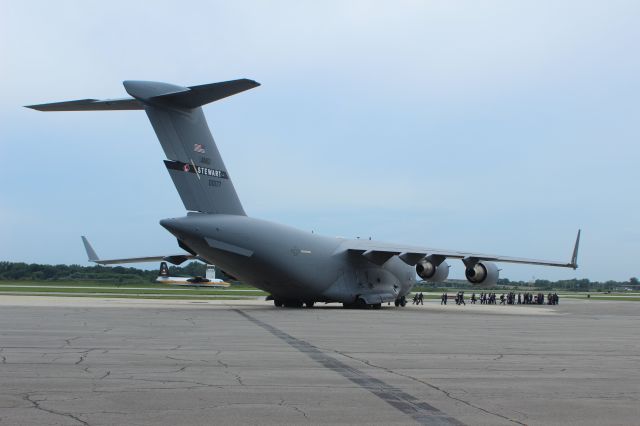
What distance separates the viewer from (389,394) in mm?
6832

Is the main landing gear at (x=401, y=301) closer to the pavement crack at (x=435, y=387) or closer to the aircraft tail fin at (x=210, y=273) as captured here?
the pavement crack at (x=435, y=387)

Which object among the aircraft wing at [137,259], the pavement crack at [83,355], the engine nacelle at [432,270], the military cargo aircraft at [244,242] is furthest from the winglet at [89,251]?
the pavement crack at [83,355]

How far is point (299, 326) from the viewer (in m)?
16.7

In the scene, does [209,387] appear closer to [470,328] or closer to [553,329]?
[470,328]

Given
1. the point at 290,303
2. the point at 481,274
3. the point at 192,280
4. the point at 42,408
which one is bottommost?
the point at 42,408

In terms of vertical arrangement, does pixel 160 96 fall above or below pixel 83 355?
above

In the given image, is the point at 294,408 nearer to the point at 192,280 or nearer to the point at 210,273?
the point at 192,280

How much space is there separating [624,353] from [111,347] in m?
8.29

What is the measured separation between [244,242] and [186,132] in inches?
170

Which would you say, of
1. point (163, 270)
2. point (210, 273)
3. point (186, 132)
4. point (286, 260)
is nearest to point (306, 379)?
point (186, 132)

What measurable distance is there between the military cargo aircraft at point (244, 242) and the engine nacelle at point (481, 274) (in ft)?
0.14

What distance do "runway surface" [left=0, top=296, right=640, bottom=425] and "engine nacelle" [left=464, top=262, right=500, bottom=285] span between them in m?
15.4

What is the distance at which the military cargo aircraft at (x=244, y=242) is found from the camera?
21922 mm

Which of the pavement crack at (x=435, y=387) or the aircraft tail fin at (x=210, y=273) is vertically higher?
the aircraft tail fin at (x=210, y=273)
